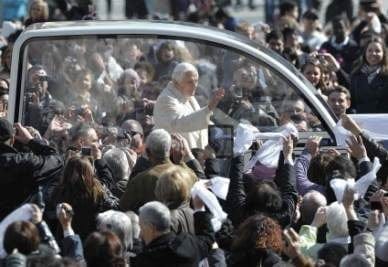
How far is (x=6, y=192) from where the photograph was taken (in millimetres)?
11492

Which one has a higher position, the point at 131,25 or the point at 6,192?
the point at 131,25

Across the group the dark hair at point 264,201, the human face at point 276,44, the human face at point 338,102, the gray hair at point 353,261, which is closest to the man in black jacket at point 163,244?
the dark hair at point 264,201

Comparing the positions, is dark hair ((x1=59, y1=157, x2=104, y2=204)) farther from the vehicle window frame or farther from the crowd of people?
the vehicle window frame

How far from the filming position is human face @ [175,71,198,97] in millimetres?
12844

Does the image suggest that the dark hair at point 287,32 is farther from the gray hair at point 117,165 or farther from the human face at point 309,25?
the gray hair at point 117,165

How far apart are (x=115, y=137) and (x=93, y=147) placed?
0.44 meters

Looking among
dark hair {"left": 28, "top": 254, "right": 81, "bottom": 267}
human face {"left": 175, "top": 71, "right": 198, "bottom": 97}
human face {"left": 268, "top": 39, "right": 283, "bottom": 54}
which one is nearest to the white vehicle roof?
human face {"left": 175, "top": 71, "right": 198, "bottom": 97}

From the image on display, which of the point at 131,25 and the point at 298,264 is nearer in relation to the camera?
the point at 298,264

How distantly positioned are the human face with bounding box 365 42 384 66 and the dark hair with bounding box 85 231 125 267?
6.69 metres

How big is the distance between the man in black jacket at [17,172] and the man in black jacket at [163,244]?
5.19ft

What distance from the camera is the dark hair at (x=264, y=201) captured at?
10547 mm

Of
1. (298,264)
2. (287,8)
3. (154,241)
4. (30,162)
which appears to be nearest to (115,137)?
(30,162)

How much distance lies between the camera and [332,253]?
9.70 meters

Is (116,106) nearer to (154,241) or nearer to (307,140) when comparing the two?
(307,140)
